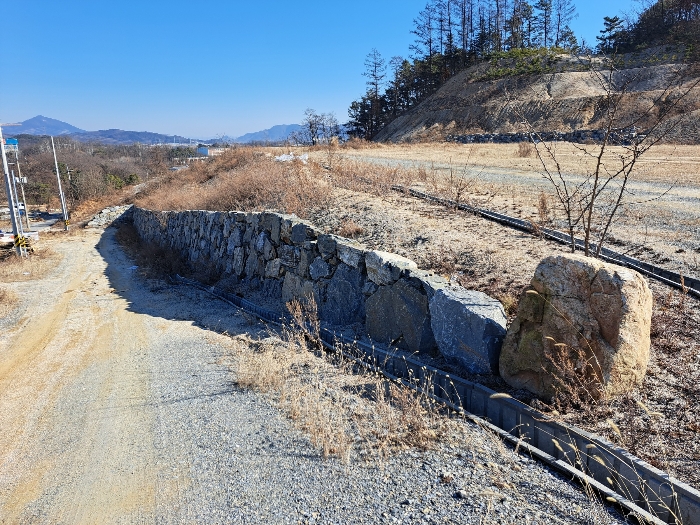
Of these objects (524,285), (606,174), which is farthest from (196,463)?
(606,174)

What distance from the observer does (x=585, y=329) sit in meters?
3.82

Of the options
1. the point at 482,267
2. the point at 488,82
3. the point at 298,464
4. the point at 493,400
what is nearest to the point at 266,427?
the point at 298,464

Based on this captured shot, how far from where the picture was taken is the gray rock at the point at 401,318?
17.8 ft

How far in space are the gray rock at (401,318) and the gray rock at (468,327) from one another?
221 mm

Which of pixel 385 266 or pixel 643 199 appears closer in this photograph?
pixel 385 266

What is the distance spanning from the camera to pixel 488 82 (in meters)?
44.6

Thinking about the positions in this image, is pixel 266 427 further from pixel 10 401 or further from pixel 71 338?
pixel 71 338

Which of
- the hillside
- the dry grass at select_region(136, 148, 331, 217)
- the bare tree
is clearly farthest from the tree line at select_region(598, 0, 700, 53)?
the dry grass at select_region(136, 148, 331, 217)

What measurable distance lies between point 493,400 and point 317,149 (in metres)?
22.1

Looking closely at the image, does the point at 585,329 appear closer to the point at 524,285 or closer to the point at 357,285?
the point at 524,285

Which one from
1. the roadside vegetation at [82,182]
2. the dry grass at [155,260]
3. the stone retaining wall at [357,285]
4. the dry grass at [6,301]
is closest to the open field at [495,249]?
the stone retaining wall at [357,285]

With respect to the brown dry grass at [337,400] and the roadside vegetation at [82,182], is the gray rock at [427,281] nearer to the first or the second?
the brown dry grass at [337,400]

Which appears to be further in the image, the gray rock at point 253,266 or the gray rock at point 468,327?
the gray rock at point 253,266

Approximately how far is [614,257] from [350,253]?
356cm
